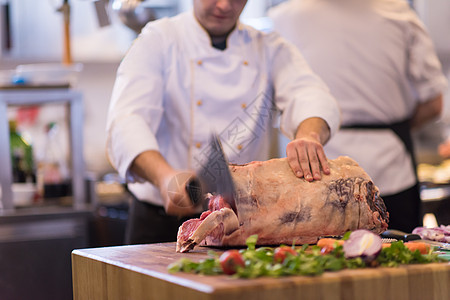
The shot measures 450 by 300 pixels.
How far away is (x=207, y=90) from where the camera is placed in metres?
1.83

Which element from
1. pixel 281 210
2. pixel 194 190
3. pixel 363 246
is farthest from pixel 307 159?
pixel 363 246

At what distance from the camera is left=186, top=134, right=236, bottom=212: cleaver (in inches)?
49.6

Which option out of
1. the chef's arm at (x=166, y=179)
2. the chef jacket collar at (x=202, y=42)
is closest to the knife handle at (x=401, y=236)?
the chef's arm at (x=166, y=179)

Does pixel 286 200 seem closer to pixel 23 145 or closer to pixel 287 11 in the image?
pixel 287 11

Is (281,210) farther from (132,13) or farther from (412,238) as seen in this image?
(132,13)

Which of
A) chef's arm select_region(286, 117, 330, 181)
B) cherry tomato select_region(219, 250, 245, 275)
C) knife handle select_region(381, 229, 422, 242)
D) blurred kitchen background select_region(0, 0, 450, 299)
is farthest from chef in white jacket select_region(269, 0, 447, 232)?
cherry tomato select_region(219, 250, 245, 275)

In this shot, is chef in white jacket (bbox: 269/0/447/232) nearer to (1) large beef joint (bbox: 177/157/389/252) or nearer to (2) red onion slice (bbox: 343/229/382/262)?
(1) large beef joint (bbox: 177/157/389/252)

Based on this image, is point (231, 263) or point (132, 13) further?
point (132, 13)

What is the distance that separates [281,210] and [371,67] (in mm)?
1348


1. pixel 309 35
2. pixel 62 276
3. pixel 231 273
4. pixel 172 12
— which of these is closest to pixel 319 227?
pixel 231 273

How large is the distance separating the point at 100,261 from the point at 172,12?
4413mm

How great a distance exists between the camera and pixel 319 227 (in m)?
1.31

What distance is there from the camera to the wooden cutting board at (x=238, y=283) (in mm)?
866

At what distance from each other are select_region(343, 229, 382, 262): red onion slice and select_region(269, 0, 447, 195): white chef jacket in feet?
4.65
